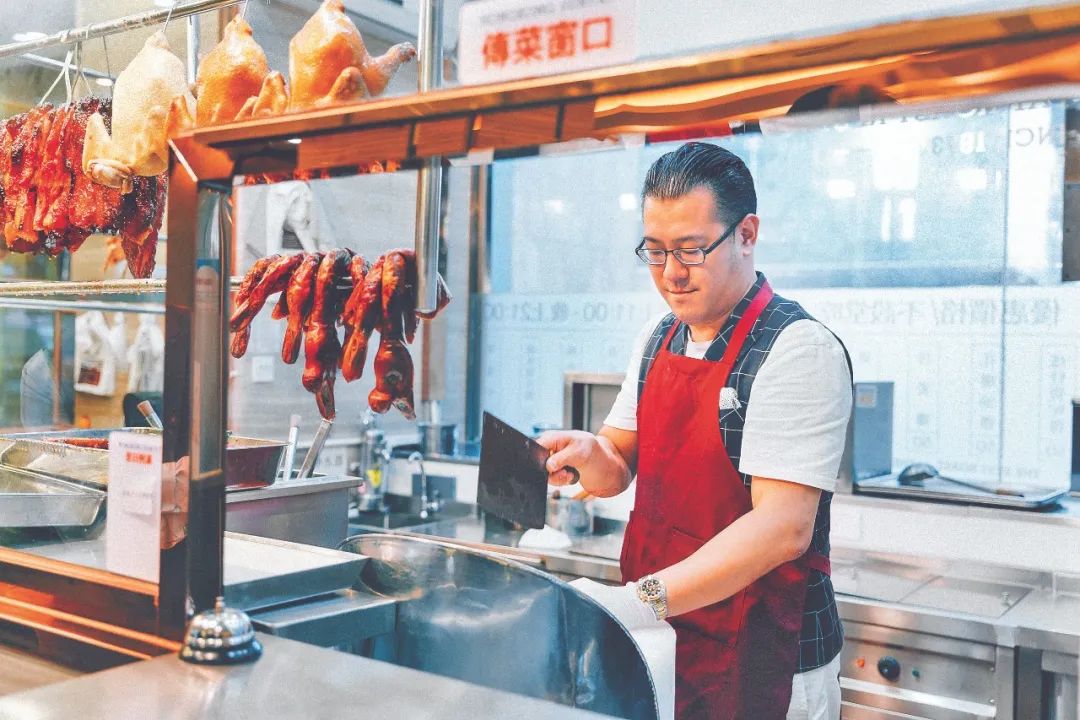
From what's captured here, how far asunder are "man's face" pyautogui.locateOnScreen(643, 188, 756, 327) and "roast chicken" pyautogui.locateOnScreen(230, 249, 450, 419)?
21.0 inches

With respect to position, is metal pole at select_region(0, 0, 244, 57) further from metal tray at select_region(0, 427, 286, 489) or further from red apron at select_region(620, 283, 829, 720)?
red apron at select_region(620, 283, 829, 720)

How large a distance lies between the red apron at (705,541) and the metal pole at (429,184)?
923mm

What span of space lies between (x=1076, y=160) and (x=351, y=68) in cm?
253

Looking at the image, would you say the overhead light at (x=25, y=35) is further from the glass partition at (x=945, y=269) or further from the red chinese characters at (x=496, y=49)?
the red chinese characters at (x=496, y=49)

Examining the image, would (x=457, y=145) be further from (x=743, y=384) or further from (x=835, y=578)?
(x=835, y=578)

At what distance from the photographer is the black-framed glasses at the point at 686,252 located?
1.94 m

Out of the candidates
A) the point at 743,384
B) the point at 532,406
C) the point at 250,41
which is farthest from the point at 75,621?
the point at 532,406

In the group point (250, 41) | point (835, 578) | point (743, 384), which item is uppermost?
point (250, 41)

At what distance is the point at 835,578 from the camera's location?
10.2ft

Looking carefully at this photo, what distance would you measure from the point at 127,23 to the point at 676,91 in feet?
4.91

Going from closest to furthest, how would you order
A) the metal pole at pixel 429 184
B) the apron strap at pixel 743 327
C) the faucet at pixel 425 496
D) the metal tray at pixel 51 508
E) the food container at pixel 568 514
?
1. the metal pole at pixel 429 184
2. the metal tray at pixel 51 508
3. the apron strap at pixel 743 327
4. the food container at pixel 568 514
5. the faucet at pixel 425 496

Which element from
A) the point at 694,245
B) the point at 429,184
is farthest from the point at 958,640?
the point at 429,184

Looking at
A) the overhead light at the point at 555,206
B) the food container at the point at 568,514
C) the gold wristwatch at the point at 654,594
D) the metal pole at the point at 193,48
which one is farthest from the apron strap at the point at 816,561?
the overhead light at the point at 555,206

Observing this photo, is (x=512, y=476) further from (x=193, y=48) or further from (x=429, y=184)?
(x=193, y=48)
